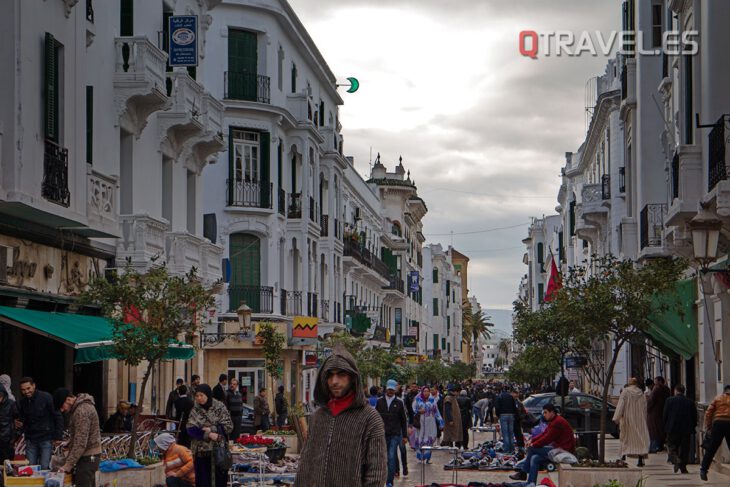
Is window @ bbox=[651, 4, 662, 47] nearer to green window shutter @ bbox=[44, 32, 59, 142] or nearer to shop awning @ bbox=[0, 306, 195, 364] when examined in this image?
shop awning @ bbox=[0, 306, 195, 364]

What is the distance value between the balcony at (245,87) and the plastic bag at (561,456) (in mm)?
25518

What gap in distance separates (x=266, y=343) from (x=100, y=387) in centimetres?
1328

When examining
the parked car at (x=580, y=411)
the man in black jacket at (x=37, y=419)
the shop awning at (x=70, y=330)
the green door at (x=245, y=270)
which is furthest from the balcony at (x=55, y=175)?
the green door at (x=245, y=270)

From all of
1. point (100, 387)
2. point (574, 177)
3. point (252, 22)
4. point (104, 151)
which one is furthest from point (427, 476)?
point (574, 177)

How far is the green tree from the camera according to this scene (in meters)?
19.2

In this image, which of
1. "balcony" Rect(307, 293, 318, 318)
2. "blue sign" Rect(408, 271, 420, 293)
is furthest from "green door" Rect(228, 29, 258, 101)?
"blue sign" Rect(408, 271, 420, 293)

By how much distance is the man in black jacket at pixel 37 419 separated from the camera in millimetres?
16625

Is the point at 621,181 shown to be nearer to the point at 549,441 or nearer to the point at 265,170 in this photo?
the point at 265,170

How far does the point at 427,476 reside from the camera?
23969mm

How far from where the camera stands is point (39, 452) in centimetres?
1695

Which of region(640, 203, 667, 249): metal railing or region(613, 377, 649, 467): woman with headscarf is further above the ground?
region(640, 203, 667, 249): metal railing

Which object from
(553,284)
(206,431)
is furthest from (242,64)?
(206,431)

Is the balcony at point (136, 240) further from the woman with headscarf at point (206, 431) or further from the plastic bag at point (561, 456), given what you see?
the woman with headscarf at point (206, 431)

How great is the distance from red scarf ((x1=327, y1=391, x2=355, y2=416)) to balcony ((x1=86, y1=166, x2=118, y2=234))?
14614mm
